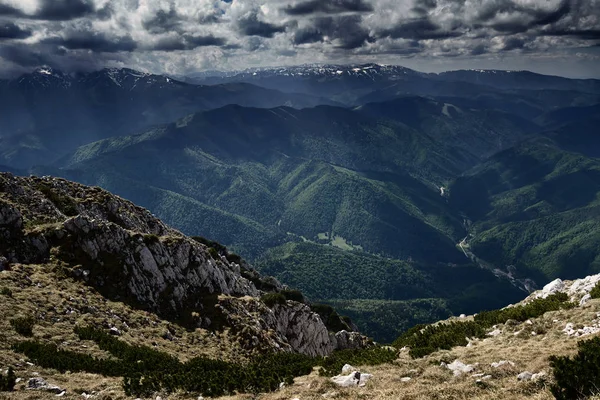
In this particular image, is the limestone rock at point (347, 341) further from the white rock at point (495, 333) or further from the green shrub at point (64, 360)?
the green shrub at point (64, 360)

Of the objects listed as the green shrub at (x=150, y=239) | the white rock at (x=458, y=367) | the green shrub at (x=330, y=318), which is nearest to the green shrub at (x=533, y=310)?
the white rock at (x=458, y=367)

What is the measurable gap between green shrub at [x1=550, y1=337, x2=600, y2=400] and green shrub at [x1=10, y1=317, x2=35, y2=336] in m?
47.6

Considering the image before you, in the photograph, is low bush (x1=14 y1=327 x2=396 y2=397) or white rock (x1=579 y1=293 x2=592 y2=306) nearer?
low bush (x1=14 y1=327 x2=396 y2=397)

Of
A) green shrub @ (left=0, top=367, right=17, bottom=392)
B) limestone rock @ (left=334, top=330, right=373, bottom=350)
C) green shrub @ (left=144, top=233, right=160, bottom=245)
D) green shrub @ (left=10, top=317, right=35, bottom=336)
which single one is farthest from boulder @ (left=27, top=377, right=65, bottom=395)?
limestone rock @ (left=334, top=330, right=373, bottom=350)

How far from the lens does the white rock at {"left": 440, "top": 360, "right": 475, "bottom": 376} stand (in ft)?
107

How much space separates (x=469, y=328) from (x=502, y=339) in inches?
263

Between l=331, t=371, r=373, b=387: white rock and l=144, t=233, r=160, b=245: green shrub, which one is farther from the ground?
l=331, t=371, r=373, b=387: white rock

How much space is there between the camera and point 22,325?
4409 centimetres

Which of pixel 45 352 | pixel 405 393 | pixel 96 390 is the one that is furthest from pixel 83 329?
pixel 405 393

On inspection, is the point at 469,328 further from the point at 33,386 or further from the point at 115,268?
the point at 115,268

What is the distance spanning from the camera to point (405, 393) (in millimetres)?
28969

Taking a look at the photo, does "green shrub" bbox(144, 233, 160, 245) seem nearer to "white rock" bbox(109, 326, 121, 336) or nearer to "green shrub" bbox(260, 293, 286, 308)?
"white rock" bbox(109, 326, 121, 336)

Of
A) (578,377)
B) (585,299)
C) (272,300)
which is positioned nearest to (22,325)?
(578,377)

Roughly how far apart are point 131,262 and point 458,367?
2370 inches
